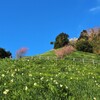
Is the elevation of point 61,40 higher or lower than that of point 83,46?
higher

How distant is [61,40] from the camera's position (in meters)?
122

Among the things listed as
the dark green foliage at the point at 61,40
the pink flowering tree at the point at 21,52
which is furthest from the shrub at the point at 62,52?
the dark green foliage at the point at 61,40

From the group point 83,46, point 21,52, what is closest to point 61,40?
point 83,46

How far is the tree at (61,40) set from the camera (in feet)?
398

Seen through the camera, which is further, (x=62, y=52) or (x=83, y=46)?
(x=83, y=46)

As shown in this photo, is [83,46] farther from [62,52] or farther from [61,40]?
[62,52]

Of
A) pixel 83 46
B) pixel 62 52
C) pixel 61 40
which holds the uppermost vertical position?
pixel 61 40

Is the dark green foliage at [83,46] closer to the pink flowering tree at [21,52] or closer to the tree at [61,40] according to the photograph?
the tree at [61,40]

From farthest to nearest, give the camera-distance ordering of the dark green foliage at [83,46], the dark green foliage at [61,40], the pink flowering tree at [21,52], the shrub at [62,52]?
the dark green foliage at [61,40] → the dark green foliage at [83,46] → the pink flowering tree at [21,52] → the shrub at [62,52]

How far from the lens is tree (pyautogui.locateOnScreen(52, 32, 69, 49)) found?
12144 cm

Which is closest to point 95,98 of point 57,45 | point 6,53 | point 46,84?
point 46,84

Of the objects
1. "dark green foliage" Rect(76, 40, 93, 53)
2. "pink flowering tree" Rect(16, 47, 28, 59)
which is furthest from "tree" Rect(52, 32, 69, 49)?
"pink flowering tree" Rect(16, 47, 28, 59)

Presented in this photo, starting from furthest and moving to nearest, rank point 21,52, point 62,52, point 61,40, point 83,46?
point 61,40 < point 83,46 < point 21,52 < point 62,52

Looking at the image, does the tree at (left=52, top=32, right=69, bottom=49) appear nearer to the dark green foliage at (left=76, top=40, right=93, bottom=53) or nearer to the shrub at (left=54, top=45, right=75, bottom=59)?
the dark green foliage at (left=76, top=40, right=93, bottom=53)
